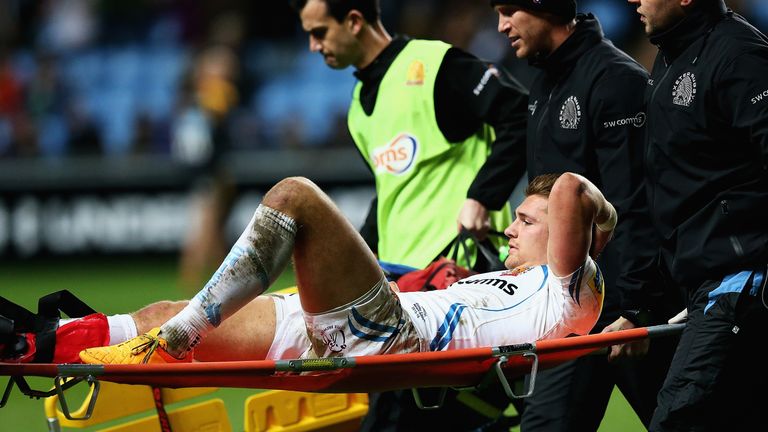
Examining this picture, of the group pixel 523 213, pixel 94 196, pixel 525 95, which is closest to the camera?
pixel 523 213

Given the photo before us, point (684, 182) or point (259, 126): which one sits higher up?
point (684, 182)

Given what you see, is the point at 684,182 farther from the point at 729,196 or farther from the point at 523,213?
the point at 523,213

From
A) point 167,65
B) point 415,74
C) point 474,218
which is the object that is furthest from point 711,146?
point 167,65

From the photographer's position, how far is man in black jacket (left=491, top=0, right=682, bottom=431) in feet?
13.8

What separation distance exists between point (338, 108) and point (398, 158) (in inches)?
325

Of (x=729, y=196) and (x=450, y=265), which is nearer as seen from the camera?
(x=729, y=196)

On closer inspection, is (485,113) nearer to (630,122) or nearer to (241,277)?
(630,122)

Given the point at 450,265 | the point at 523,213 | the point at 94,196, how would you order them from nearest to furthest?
the point at 523,213 < the point at 450,265 < the point at 94,196

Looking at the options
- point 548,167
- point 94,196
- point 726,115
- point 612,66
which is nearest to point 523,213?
point 548,167

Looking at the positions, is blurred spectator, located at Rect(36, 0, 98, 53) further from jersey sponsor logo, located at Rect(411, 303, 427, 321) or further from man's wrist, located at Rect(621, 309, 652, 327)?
man's wrist, located at Rect(621, 309, 652, 327)

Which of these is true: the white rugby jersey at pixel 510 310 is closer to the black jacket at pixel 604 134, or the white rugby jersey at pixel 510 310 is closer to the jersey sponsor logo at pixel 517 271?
the jersey sponsor logo at pixel 517 271

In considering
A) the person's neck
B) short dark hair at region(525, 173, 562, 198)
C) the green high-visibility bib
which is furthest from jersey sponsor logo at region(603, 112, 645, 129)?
the person's neck

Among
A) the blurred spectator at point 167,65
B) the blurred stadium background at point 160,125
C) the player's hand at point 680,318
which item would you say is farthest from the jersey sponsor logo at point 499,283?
the blurred spectator at point 167,65

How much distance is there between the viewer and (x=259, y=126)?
13.0 metres
